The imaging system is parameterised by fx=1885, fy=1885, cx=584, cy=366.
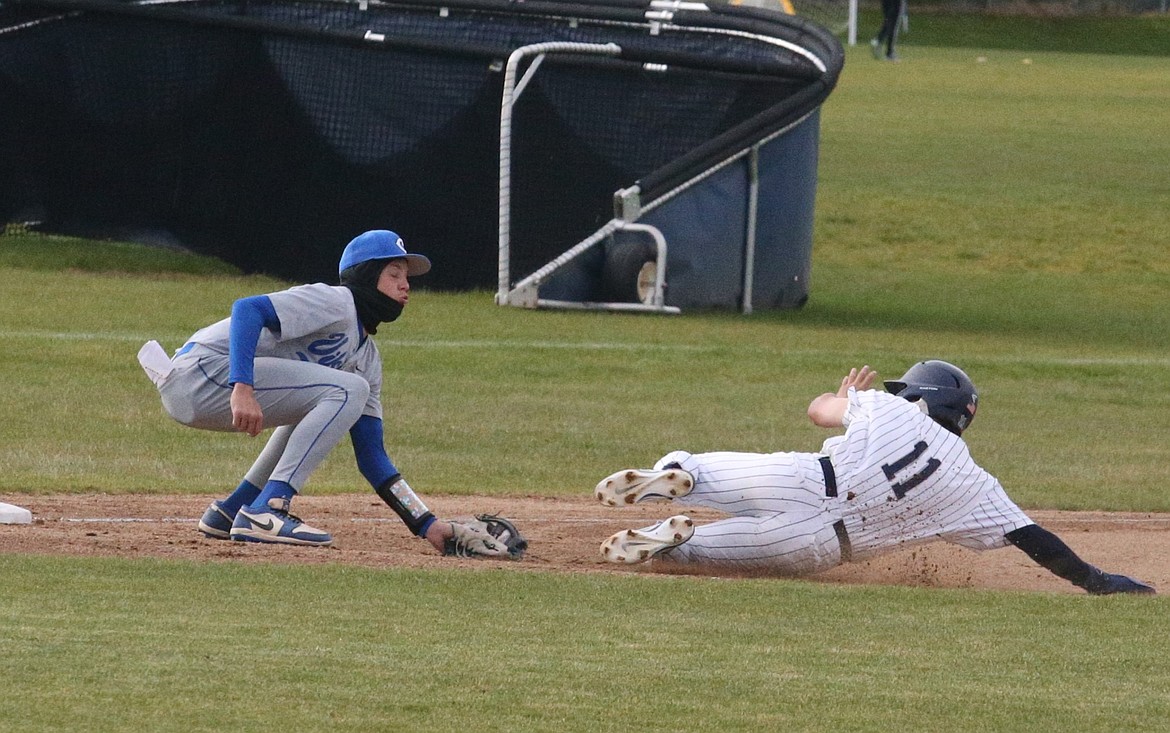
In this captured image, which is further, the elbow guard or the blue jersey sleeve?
the elbow guard

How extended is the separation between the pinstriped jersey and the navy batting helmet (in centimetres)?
19

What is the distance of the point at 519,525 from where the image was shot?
886 cm

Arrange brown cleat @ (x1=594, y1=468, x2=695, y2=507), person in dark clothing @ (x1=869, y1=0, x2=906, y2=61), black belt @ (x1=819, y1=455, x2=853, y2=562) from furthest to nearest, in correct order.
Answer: person in dark clothing @ (x1=869, y1=0, x2=906, y2=61) → black belt @ (x1=819, y1=455, x2=853, y2=562) → brown cleat @ (x1=594, y1=468, x2=695, y2=507)

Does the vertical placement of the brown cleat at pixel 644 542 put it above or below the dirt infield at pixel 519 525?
above

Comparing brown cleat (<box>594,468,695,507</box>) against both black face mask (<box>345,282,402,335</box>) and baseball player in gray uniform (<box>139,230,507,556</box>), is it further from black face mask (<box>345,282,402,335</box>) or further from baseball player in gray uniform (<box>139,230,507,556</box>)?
black face mask (<box>345,282,402,335</box>)

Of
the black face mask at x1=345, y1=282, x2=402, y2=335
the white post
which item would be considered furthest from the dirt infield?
the white post

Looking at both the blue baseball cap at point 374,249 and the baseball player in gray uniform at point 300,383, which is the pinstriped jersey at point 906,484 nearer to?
the baseball player in gray uniform at point 300,383

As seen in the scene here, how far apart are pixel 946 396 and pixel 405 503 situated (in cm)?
223

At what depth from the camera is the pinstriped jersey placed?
23.8 feet

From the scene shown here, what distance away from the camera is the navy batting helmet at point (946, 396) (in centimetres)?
762

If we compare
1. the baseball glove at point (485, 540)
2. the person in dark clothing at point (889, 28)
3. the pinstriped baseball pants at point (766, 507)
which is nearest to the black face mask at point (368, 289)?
the baseball glove at point (485, 540)

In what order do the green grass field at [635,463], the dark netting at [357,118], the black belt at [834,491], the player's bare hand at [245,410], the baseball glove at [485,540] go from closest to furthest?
the green grass field at [635,463] < the player's bare hand at [245,410] < the black belt at [834,491] < the baseball glove at [485,540] < the dark netting at [357,118]

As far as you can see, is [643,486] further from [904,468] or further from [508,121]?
[508,121]

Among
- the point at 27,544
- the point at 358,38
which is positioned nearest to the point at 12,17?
the point at 358,38
